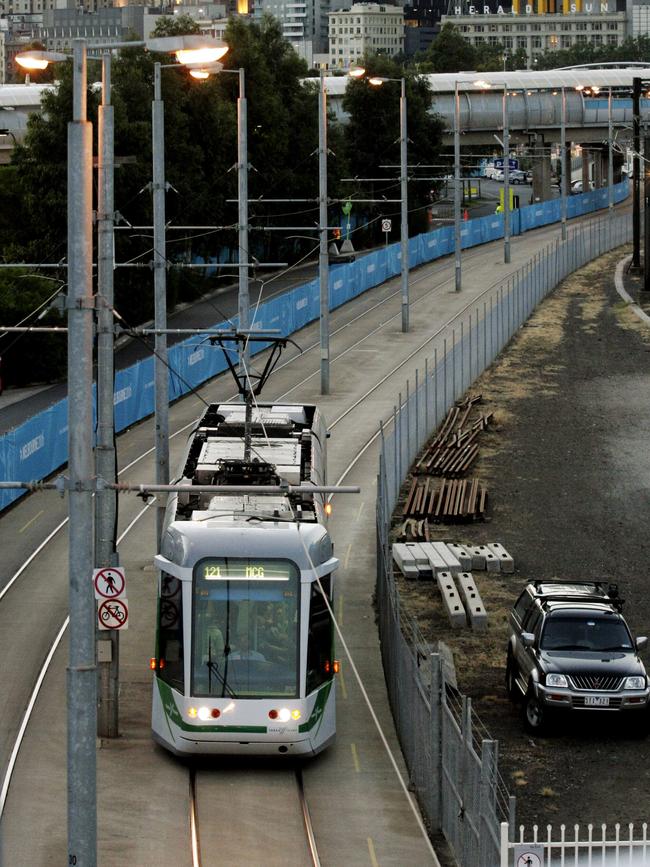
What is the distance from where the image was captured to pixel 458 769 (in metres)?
20.1

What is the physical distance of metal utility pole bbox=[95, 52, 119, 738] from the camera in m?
24.6

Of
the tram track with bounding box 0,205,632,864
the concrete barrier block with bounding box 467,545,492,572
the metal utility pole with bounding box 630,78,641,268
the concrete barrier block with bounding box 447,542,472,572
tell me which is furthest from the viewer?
the metal utility pole with bounding box 630,78,641,268

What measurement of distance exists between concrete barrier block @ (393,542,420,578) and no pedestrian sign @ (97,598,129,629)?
13431mm

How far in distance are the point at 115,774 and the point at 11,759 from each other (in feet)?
5.40

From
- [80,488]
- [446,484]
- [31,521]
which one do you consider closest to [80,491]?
[80,488]

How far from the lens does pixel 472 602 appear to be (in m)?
33.8

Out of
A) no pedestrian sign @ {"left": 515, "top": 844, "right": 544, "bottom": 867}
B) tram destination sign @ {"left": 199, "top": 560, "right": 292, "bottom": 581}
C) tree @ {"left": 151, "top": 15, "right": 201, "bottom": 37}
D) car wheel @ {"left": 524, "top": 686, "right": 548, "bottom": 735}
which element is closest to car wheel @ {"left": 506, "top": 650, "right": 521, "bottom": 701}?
car wheel @ {"left": 524, "top": 686, "right": 548, "bottom": 735}

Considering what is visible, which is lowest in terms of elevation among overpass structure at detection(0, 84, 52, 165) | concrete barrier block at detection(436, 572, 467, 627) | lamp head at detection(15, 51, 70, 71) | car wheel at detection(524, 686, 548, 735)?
car wheel at detection(524, 686, 548, 735)

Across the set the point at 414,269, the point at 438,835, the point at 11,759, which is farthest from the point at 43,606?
the point at 414,269

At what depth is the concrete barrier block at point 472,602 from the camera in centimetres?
3297

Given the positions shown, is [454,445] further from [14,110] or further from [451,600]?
[14,110]

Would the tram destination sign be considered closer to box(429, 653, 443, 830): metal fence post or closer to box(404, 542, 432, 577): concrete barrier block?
box(429, 653, 443, 830): metal fence post

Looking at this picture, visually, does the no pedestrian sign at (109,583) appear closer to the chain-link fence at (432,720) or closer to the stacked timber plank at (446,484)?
the chain-link fence at (432,720)

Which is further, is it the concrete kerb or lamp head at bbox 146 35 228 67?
the concrete kerb
